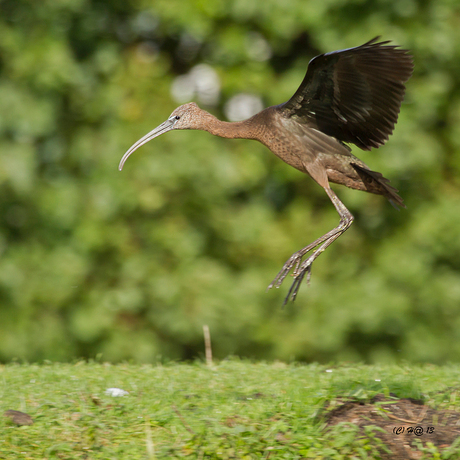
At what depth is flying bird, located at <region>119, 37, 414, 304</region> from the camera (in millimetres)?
4035

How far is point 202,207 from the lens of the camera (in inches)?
291

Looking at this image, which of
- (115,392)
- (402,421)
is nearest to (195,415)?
(115,392)

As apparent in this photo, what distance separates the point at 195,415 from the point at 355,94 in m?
2.23

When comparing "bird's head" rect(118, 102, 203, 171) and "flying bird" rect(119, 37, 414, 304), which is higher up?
"bird's head" rect(118, 102, 203, 171)

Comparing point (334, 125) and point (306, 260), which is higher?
point (334, 125)

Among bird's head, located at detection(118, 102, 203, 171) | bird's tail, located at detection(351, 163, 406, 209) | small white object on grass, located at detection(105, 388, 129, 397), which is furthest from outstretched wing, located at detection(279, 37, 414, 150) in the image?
small white object on grass, located at detection(105, 388, 129, 397)

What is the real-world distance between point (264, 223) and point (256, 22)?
2289 mm

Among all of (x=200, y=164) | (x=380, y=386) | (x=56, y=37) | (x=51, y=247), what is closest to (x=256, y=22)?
(x=200, y=164)

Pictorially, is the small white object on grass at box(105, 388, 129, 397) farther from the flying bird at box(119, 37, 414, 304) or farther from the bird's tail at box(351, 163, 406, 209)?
the bird's tail at box(351, 163, 406, 209)

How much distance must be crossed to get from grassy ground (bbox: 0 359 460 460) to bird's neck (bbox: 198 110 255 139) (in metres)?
1.69

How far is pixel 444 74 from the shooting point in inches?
288

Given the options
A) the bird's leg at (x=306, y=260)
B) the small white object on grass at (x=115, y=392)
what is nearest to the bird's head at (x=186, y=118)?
the bird's leg at (x=306, y=260)

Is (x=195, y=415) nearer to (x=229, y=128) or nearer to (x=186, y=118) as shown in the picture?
(x=229, y=128)

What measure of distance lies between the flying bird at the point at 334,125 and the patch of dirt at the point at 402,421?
83 centimetres
